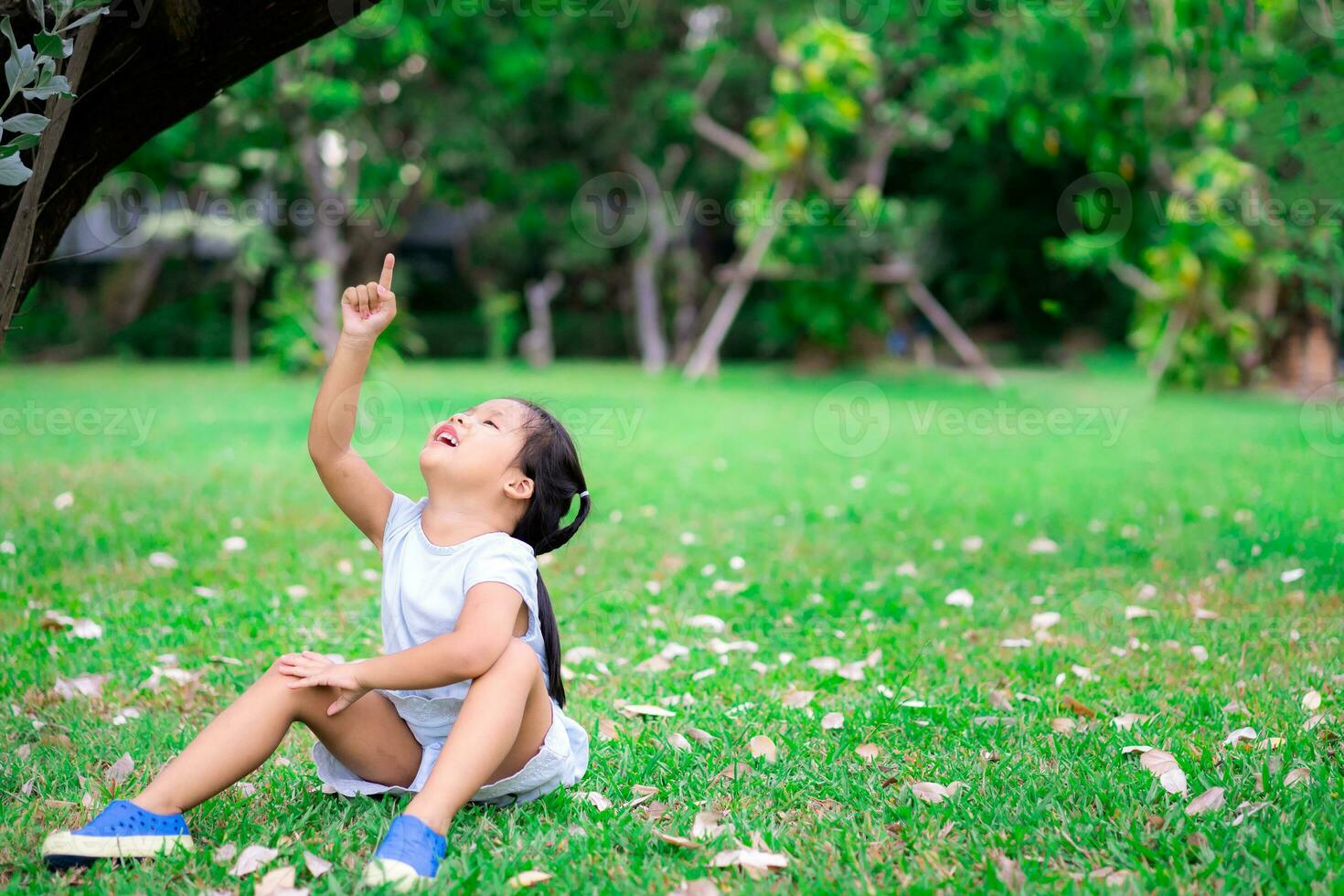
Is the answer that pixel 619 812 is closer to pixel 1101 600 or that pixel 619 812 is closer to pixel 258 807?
pixel 258 807

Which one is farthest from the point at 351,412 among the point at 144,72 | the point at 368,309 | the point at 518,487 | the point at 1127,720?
the point at 1127,720

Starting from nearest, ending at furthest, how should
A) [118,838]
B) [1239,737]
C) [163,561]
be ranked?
1. [118,838]
2. [1239,737]
3. [163,561]

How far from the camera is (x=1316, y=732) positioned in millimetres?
2787

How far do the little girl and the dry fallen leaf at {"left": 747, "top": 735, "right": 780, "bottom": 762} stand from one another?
1.34 feet

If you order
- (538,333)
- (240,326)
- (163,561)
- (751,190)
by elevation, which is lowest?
(240,326)

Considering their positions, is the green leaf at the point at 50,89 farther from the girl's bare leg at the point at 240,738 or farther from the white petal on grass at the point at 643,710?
the white petal on grass at the point at 643,710

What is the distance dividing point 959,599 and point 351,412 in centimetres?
249

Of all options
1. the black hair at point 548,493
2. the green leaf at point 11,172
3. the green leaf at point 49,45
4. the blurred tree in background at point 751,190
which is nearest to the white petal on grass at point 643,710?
the black hair at point 548,493

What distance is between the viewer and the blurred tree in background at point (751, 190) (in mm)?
10109

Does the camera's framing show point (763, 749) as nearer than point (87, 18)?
No

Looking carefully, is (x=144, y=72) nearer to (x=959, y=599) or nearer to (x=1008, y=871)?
(x=1008, y=871)

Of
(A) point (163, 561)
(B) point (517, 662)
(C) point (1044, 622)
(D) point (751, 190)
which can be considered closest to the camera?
(B) point (517, 662)

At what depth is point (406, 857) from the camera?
1.99 m

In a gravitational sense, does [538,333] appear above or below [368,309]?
below
